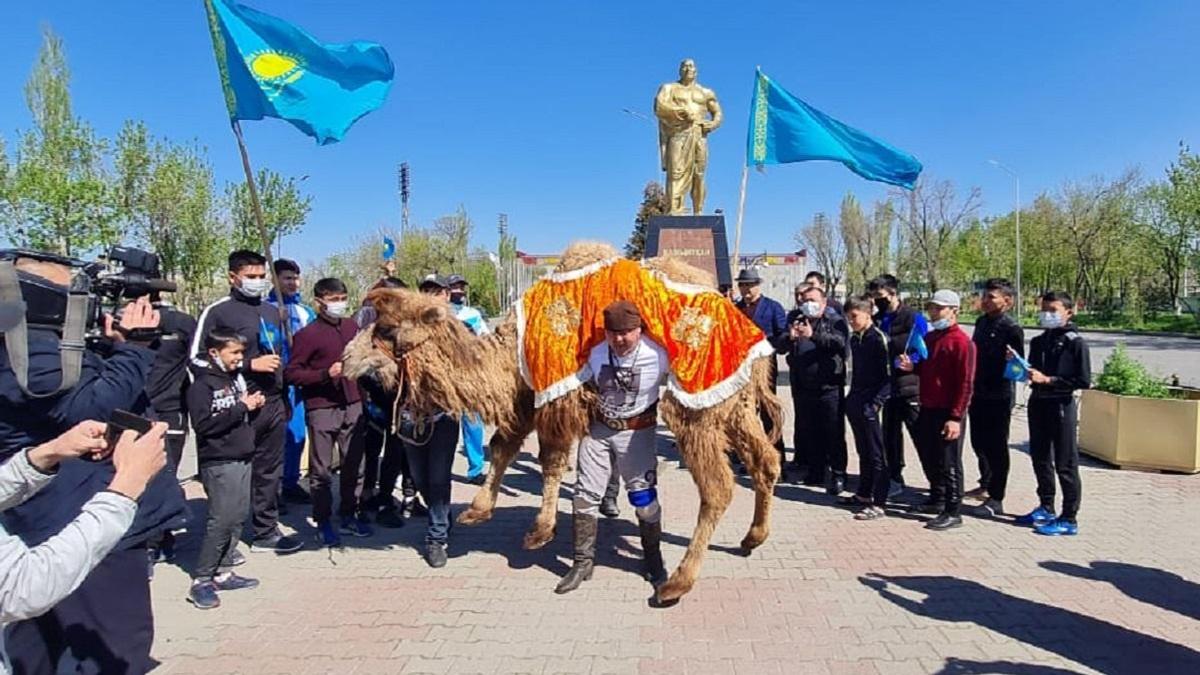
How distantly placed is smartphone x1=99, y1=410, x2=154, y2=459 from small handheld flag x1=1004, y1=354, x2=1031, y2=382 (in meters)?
5.57

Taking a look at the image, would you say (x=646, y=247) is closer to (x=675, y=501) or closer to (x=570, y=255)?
(x=675, y=501)

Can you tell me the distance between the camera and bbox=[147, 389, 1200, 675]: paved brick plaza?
329cm

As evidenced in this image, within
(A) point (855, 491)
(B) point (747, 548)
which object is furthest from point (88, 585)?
(A) point (855, 491)

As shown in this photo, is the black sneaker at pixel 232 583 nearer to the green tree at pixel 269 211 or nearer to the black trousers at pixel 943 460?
the black trousers at pixel 943 460

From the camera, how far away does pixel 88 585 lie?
2.33 m

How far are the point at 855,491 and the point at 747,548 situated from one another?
80.0 inches

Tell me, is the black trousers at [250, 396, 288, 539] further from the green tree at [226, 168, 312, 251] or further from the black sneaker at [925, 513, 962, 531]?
the green tree at [226, 168, 312, 251]

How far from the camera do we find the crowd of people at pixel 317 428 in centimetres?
204

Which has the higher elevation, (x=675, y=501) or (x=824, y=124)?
(x=824, y=124)

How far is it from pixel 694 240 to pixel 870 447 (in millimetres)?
4938

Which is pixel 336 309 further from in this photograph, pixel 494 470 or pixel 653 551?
pixel 653 551

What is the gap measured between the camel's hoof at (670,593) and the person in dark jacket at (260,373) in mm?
2718

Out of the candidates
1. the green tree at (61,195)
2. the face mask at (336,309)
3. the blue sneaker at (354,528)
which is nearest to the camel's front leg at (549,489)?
the blue sneaker at (354,528)

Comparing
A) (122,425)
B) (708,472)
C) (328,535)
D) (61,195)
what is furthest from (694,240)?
(61,195)
